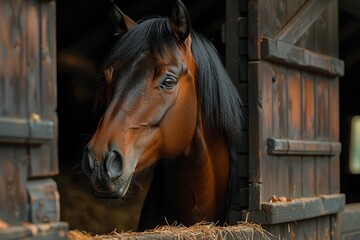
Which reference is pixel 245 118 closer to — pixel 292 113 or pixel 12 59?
pixel 292 113

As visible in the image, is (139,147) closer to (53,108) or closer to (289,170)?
(53,108)

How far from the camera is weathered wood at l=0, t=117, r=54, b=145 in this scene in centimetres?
201

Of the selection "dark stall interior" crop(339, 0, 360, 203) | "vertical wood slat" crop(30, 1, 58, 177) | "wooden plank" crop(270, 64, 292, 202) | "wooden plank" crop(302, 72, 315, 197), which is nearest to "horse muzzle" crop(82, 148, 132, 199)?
"vertical wood slat" crop(30, 1, 58, 177)

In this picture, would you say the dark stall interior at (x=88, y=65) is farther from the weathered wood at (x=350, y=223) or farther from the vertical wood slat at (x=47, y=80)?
the vertical wood slat at (x=47, y=80)

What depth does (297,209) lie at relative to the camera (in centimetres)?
370

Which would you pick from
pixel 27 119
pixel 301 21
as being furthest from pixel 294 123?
pixel 27 119

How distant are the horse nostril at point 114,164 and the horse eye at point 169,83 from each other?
0.55 m

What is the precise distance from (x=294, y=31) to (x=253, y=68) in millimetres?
490

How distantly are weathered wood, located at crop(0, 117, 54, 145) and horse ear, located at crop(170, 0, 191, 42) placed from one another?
4.27ft

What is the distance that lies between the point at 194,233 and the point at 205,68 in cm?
93

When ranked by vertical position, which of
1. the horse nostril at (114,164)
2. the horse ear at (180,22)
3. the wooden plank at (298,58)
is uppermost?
the horse ear at (180,22)

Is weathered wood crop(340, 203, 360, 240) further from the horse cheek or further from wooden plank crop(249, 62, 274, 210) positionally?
the horse cheek

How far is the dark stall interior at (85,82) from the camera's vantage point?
16.3 feet

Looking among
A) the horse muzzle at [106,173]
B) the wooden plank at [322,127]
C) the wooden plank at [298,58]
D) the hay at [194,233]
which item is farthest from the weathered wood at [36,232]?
the wooden plank at [322,127]
